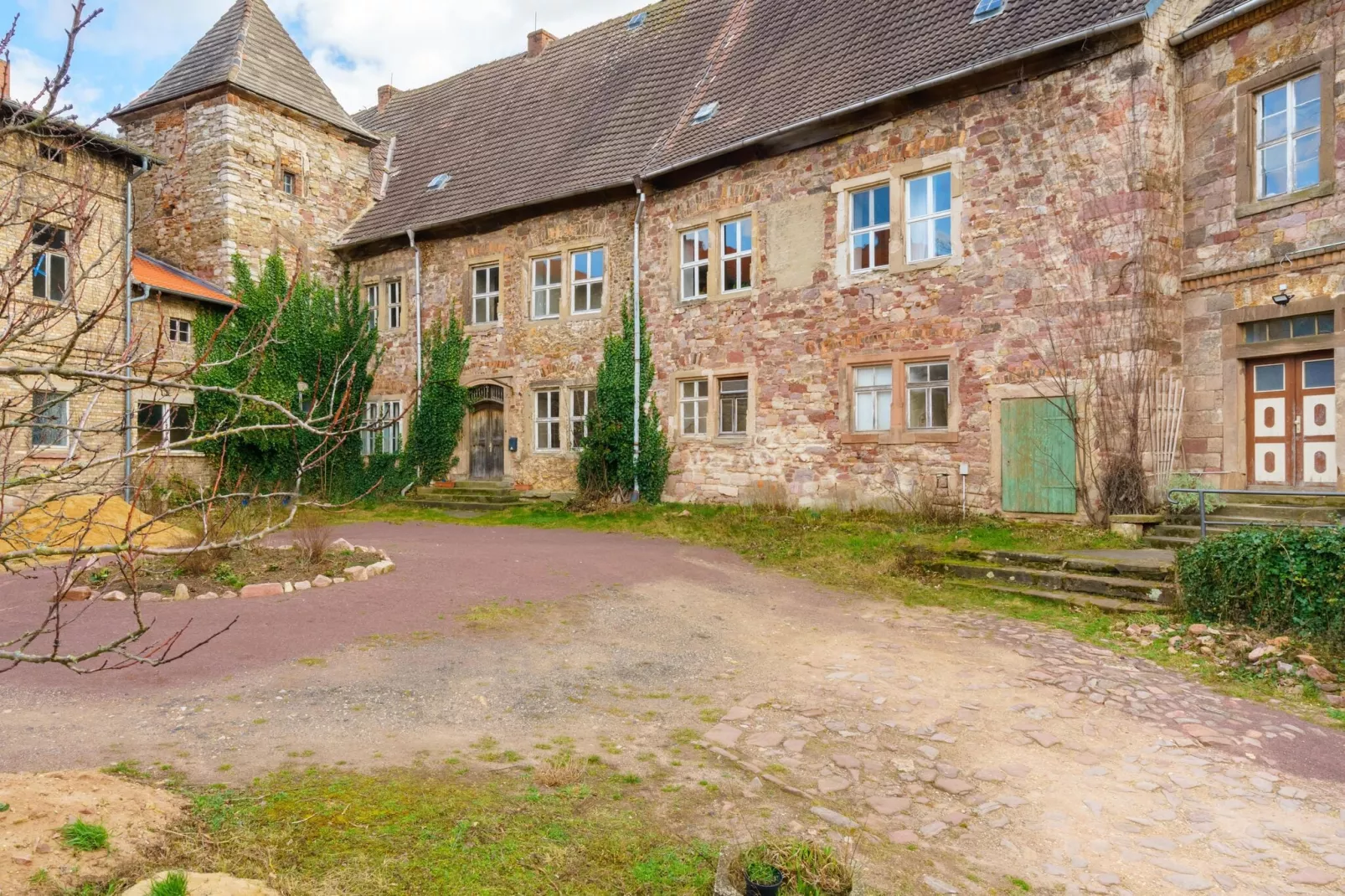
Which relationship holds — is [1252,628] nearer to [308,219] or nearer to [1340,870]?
[1340,870]

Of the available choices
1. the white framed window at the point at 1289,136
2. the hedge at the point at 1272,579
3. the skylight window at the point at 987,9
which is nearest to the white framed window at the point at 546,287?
the skylight window at the point at 987,9

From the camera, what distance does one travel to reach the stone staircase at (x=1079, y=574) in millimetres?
8289

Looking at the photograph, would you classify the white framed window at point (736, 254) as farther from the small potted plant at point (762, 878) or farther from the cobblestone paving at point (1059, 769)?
the small potted plant at point (762, 878)

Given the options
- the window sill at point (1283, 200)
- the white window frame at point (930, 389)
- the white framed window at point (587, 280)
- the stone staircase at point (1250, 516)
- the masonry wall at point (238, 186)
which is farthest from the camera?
the masonry wall at point (238, 186)

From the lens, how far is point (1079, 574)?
29.6 feet

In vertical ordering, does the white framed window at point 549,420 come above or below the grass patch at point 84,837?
above

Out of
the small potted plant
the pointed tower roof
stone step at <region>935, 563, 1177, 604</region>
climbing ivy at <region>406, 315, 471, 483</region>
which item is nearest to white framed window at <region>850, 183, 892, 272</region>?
stone step at <region>935, 563, 1177, 604</region>

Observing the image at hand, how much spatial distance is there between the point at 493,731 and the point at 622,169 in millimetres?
14646

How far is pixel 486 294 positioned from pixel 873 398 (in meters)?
10.3

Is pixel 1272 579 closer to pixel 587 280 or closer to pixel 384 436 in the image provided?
pixel 587 280

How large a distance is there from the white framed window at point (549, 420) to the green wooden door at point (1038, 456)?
990 cm

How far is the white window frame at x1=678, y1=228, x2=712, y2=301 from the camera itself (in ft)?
54.0

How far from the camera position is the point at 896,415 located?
13.6 metres

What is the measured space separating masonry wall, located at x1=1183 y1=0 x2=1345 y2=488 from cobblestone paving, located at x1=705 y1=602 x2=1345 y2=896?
21.3ft
